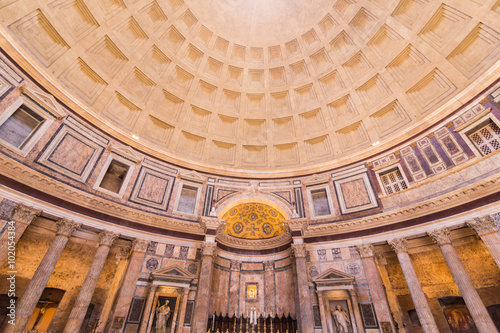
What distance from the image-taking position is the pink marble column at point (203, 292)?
41.8 ft

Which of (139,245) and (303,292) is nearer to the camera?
(303,292)

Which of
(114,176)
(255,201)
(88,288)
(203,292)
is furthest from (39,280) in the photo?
(255,201)

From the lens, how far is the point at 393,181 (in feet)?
51.8

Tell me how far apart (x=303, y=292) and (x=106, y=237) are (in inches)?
472

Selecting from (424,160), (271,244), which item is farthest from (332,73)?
(271,244)

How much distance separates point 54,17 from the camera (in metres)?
13.8

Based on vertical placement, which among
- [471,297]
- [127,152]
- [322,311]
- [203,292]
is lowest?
[322,311]

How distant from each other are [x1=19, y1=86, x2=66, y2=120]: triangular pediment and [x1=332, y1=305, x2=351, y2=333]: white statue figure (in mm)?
19921

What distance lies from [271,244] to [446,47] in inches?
711

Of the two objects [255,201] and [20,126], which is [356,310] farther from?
[20,126]

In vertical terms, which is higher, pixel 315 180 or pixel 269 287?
pixel 315 180

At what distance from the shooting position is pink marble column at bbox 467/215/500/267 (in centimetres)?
1046

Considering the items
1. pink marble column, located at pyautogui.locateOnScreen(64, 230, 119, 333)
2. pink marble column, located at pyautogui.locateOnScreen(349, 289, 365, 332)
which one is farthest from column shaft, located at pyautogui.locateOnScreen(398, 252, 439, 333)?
pink marble column, located at pyautogui.locateOnScreen(64, 230, 119, 333)

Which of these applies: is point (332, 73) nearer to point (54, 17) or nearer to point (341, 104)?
point (341, 104)
